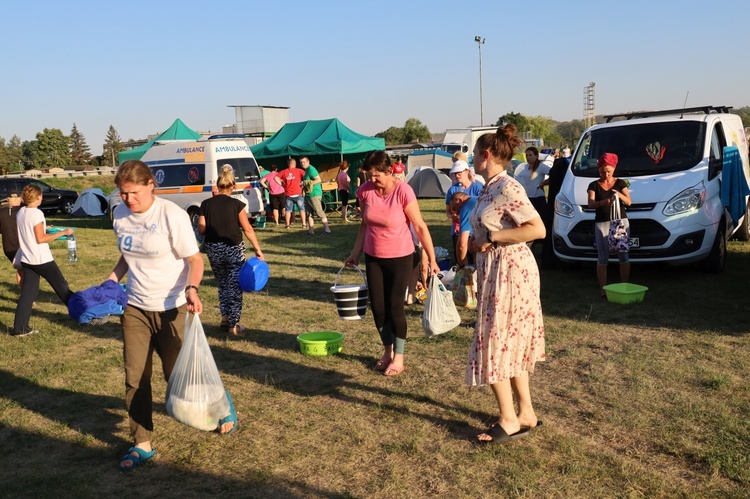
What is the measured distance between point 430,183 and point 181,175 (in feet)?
33.9

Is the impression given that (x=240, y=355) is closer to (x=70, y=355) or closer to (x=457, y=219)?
(x=70, y=355)

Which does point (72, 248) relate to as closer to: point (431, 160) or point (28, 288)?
point (28, 288)

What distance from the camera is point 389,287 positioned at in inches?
219

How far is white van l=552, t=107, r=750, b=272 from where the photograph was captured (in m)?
8.36

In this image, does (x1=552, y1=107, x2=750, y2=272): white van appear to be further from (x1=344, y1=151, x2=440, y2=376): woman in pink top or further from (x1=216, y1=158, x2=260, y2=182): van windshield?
(x1=216, y1=158, x2=260, y2=182): van windshield

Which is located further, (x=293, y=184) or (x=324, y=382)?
(x=293, y=184)

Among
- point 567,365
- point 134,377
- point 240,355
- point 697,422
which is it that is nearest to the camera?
point 134,377

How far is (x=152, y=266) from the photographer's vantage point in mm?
4109

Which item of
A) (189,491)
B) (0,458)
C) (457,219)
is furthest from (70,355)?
(457,219)

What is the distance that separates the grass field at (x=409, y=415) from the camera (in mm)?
3875

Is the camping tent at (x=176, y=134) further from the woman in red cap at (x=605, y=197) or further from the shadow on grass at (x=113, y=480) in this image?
the shadow on grass at (x=113, y=480)

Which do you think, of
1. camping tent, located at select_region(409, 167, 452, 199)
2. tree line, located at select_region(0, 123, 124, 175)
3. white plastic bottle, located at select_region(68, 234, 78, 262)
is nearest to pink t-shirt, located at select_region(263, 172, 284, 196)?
white plastic bottle, located at select_region(68, 234, 78, 262)

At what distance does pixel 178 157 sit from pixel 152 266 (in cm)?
1435

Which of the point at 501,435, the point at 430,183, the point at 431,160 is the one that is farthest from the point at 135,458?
the point at 431,160
